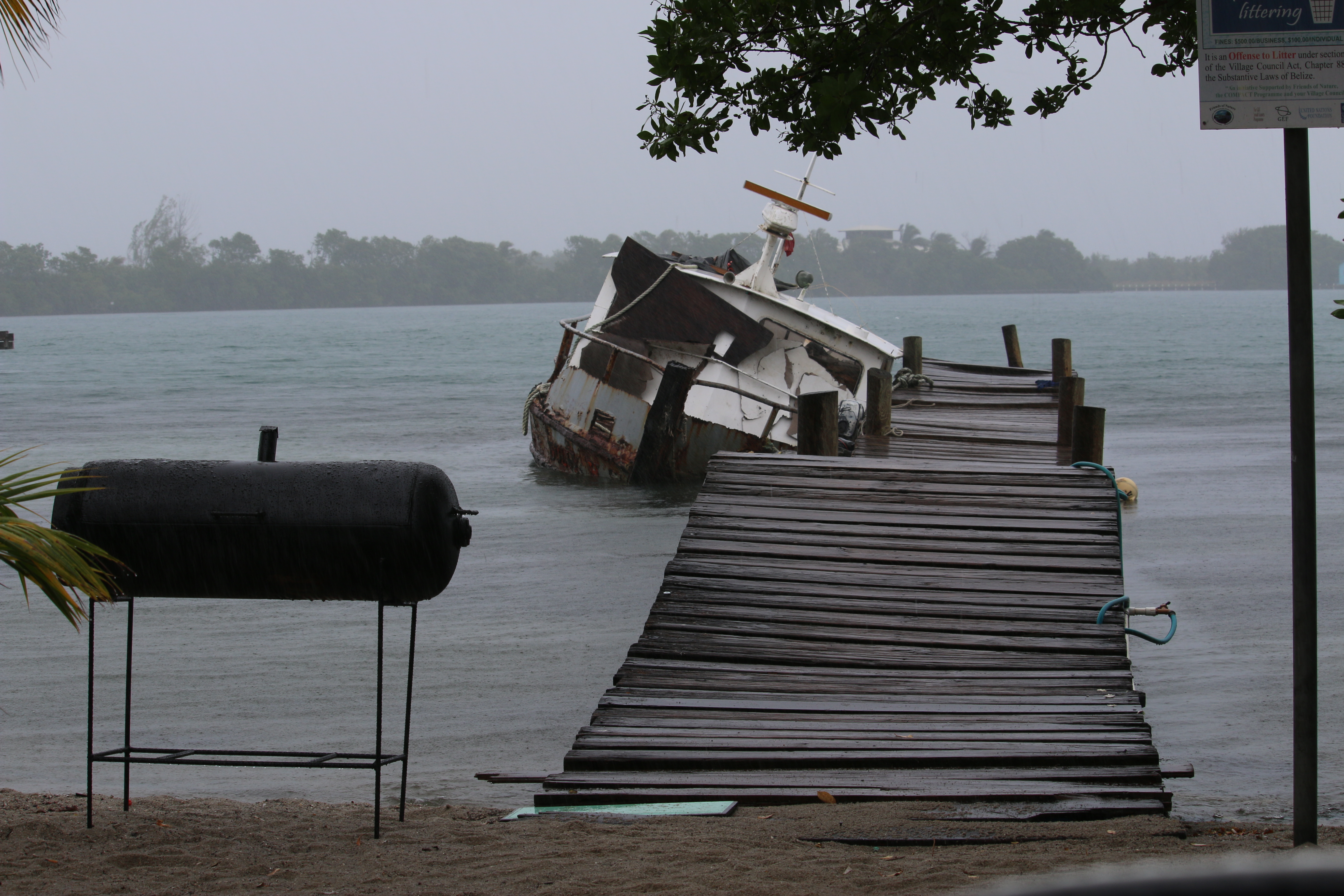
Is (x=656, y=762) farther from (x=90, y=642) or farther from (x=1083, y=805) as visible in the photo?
(x=90, y=642)

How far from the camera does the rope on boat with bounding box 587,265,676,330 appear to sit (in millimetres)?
18188

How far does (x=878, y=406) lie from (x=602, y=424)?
6.34 metres

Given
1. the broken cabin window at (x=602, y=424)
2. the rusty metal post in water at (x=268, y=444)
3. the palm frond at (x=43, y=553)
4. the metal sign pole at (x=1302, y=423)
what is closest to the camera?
the metal sign pole at (x=1302, y=423)

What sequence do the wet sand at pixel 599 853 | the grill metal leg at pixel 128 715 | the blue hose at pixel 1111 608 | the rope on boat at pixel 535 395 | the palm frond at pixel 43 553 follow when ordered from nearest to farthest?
the palm frond at pixel 43 553 < the wet sand at pixel 599 853 < the grill metal leg at pixel 128 715 < the blue hose at pixel 1111 608 < the rope on boat at pixel 535 395

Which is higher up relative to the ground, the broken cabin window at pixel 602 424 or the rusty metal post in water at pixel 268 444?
the broken cabin window at pixel 602 424

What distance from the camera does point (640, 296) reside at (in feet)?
60.0

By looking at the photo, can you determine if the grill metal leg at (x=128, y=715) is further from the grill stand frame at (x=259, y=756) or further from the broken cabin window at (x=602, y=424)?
the broken cabin window at (x=602, y=424)

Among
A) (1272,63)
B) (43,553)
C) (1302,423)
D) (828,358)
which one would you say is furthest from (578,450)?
(1272,63)

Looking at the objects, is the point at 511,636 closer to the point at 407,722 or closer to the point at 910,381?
the point at 407,722

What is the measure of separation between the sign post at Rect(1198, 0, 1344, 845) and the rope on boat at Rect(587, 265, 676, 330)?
581 inches

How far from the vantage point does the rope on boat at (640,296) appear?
18.2 m

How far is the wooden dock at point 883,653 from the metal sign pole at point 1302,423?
1.33 m

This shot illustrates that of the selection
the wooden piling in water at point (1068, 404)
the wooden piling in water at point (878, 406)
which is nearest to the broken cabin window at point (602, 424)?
the wooden piling in water at point (878, 406)

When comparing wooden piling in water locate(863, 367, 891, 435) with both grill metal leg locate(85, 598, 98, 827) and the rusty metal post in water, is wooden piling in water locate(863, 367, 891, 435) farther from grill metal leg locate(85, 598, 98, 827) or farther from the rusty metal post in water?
grill metal leg locate(85, 598, 98, 827)
